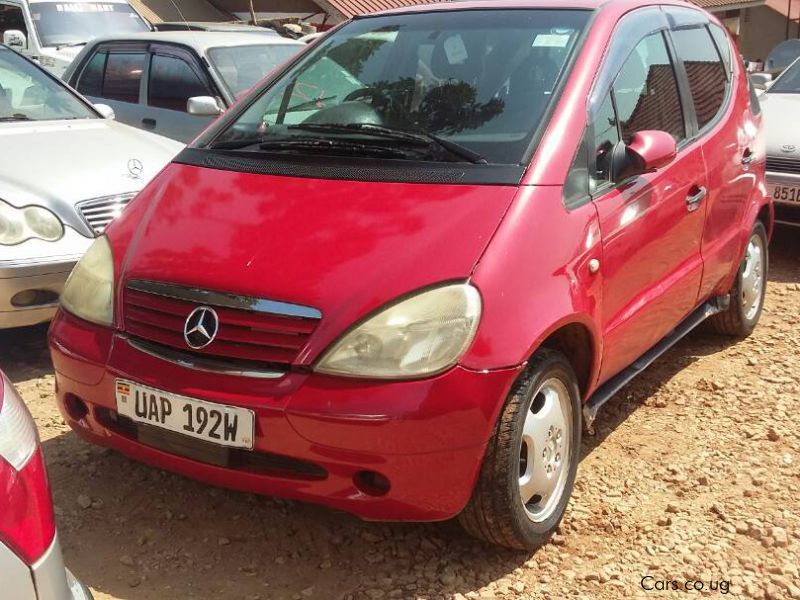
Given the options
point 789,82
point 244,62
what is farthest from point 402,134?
point 789,82

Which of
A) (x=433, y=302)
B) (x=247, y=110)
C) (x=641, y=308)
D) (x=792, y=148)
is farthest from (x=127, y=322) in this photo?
(x=792, y=148)

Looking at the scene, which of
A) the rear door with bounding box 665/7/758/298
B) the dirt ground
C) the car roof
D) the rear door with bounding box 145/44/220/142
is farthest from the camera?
the car roof

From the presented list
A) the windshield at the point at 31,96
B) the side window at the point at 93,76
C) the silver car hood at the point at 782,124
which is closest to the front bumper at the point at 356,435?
the windshield at the point at 31,96

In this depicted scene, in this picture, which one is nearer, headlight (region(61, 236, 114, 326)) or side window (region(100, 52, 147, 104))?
headlight (region(61, 236, 114, 326))

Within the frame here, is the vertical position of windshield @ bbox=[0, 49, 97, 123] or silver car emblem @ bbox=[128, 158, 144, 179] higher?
windshield @ bbox=[0, 49, 97, 123]

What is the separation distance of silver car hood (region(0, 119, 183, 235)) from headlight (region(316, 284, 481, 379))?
8.11ft

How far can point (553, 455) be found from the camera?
2873 mm

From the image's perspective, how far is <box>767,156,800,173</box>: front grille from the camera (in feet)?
20.1

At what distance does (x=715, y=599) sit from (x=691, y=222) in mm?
1548

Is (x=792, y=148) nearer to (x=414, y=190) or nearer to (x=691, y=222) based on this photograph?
(x=691, y=222)

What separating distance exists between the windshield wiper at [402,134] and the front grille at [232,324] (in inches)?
32.1

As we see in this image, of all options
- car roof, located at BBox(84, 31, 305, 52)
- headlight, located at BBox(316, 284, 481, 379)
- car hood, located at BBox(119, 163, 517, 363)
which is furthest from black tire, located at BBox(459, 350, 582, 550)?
car roof, located at BBox(84, 31, 305, 52)

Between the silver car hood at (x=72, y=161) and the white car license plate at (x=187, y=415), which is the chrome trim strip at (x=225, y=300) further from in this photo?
the silver car hood at (x=72, y=161)

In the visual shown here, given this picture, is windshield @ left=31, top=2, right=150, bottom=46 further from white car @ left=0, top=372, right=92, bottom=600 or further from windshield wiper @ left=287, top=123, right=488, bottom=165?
white car @ left=0, top=372, right=92, bottom=600
